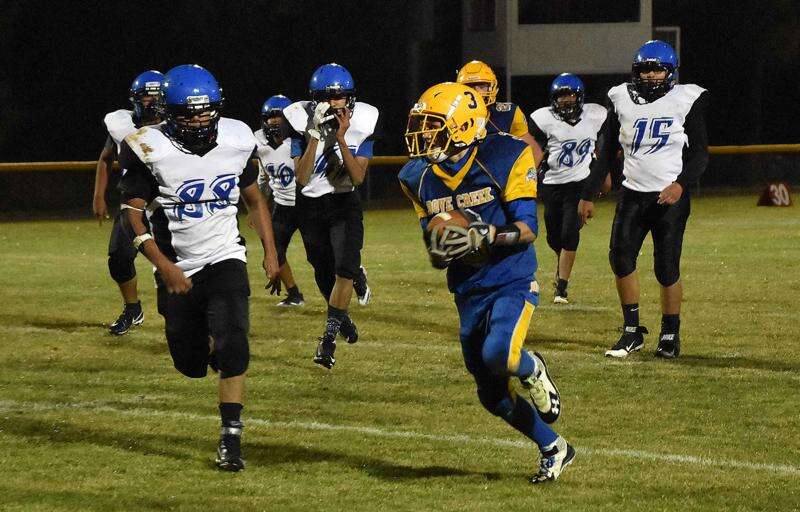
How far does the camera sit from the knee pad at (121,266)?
10.2 metres

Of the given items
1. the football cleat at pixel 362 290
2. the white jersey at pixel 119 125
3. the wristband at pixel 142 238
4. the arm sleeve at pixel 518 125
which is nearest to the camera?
the wristband at pixel 142 238

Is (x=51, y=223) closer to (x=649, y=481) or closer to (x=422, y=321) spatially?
(x=422, y=321)

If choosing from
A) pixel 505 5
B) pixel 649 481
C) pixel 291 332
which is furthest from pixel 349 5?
pixel 649 481

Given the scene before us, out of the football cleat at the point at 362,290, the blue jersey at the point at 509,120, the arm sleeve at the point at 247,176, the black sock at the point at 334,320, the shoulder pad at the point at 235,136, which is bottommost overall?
the football cleat at the point at 362,290

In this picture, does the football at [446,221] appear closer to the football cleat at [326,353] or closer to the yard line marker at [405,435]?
the yard line marker at [405,435]

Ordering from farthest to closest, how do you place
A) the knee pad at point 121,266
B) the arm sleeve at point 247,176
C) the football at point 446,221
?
the knee pad at point 121,266 < the arm sleeve at point 247,176 < the football at point 446,221

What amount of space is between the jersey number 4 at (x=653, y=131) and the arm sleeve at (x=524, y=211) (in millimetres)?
3344

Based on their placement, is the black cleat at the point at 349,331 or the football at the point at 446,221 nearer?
the football at the point at 446,221

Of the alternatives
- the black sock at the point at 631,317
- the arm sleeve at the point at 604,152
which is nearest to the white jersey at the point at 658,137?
the arm sleeve at the point at 604,152

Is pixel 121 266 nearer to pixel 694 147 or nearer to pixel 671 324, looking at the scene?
pixel 671 324

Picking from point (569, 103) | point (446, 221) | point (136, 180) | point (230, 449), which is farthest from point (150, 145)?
point (569, 103)

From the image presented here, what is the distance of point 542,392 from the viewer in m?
5.89

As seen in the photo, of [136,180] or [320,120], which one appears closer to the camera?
[136,180]

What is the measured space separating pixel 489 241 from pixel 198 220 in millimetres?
1540
